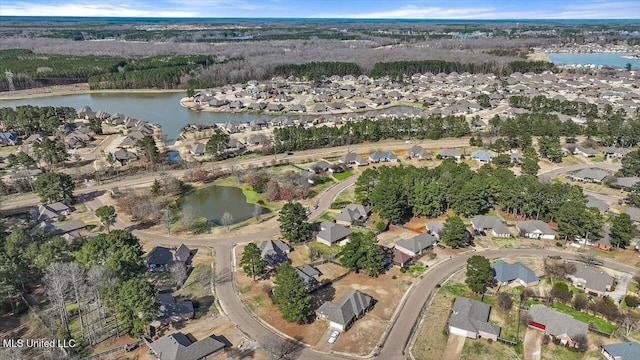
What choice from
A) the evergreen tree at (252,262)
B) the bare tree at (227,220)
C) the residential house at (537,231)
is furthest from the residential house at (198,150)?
the residential house at (537,231)

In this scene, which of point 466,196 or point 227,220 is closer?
point 227,220

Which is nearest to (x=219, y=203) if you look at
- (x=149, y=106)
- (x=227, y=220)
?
(x=227, y=220)

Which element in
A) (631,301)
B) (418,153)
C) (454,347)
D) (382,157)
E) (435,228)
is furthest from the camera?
(418,153)

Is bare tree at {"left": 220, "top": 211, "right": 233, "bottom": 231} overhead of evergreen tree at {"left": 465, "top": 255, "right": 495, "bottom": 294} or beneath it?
beneath

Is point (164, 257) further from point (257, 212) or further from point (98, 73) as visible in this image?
point (98, 73)

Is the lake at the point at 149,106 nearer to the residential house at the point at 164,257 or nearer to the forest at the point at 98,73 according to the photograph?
the forest at the point at 98,73

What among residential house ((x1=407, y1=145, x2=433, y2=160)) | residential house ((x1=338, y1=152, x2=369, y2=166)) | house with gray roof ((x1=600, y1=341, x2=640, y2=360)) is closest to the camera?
house with gray roof ((x1=600, y1=341, x2=640, y2=360))

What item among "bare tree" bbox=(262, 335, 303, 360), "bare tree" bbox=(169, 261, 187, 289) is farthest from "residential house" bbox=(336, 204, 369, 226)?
"bare tree" bbox=(262, 335, 303, 360)

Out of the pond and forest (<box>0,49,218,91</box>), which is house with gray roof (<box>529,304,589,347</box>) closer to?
the pond
